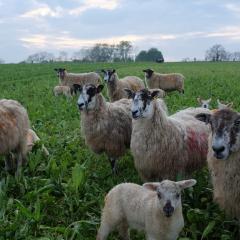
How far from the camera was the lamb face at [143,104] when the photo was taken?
269 inches

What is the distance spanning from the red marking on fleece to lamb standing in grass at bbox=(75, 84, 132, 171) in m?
1.35

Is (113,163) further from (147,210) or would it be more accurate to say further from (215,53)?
(215,53)

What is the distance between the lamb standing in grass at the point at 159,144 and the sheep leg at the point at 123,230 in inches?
63.5

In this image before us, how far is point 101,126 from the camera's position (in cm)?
809

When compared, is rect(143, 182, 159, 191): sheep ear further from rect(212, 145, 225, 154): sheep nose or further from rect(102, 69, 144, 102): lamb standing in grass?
rect(102, 69, 144, 102): lamb standing in grass

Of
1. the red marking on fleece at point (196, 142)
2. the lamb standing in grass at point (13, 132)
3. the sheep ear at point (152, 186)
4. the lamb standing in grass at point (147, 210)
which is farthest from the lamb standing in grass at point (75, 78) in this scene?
the sheep ear at point (152, 186)

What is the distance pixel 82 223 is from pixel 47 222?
1.68 feet

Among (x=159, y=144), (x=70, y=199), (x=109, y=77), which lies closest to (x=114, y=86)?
(x=109, y=77)

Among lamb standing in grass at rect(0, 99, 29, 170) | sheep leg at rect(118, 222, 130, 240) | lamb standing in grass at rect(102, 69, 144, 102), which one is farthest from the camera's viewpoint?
lamb standing in grass at rect(102, 69, 144, 102)

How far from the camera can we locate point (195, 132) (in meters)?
7.33

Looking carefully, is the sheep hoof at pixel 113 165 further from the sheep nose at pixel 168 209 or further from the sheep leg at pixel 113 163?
the sheep nose at pixel 168 209

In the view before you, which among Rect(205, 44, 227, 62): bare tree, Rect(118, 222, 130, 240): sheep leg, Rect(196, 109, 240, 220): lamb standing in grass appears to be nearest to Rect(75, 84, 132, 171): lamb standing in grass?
Rect(196, 109, 240, 220): lamb standing in grass

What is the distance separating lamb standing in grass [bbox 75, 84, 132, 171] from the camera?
8070mm

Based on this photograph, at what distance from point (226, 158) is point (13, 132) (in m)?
3.59
